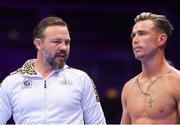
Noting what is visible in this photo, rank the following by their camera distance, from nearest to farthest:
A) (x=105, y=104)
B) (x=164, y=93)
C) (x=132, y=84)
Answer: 1. (x=164, y=93)
2. (x=132, y=84)
3. (x=105, y=104)

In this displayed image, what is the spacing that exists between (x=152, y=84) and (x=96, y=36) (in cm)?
531

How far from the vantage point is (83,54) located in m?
8.85

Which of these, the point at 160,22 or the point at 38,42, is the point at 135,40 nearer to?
the point at 160,22

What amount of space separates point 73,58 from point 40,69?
4.78m

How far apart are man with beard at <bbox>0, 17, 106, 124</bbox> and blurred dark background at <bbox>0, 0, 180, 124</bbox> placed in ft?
14.6

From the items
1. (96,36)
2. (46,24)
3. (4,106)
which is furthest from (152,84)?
(96,36)

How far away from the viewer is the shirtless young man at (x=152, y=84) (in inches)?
149

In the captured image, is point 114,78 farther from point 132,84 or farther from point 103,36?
point 132,84

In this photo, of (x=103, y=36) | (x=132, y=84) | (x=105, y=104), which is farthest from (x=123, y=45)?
(x=132, y=84)

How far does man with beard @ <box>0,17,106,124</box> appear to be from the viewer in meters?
3.95

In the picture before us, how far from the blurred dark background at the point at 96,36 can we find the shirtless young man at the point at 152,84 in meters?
4.58

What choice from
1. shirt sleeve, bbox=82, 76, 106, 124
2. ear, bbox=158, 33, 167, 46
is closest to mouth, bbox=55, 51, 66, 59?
shirt sleeve, bbox=82, 76, 106, 124

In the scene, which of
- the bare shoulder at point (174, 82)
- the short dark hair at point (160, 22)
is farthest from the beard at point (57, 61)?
the bare shoulder at point (174, 82)

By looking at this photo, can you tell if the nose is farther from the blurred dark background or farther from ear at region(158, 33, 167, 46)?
the blurred dark background
